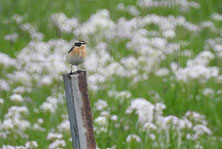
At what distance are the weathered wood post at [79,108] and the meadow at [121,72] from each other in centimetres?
132

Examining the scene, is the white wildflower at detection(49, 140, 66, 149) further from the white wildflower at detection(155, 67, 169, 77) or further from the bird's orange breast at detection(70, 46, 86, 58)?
the white wildflower at detection(155, 67, 169, 77)

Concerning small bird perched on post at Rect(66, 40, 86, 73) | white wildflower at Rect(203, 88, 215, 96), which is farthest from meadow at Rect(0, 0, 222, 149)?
small bird perched on post at Rect(66, 40, 86, 73)

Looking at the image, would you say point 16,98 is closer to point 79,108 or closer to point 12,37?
point 12,37

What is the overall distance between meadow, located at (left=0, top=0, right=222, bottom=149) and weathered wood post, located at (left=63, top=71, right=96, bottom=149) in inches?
52.1

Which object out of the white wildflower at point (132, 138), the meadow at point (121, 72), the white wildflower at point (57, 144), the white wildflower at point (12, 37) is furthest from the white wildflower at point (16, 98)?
the white wildflower at point (12, 37)

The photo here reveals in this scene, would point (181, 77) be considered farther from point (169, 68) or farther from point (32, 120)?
point (32, 120)

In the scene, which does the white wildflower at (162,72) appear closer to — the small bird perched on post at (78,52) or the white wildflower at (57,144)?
the white wildflower at (57,144)

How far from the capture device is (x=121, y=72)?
641cm

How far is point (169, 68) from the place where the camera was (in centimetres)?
701

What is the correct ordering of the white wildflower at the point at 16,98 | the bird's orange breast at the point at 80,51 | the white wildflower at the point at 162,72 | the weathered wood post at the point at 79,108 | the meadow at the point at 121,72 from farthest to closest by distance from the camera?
the white wildflower at the point at 162,72, the white wildflower at the point at 16,98, the meadow at the point at 121,72, the bird's orange breast at the point at 80,51, the weathered wood post at the point at 79,108

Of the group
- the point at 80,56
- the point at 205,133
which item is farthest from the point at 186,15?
the point at 80,56

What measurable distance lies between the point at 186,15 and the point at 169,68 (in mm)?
2574

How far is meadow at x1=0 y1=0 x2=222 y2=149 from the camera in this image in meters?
4.46

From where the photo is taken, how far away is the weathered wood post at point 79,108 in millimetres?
2693
